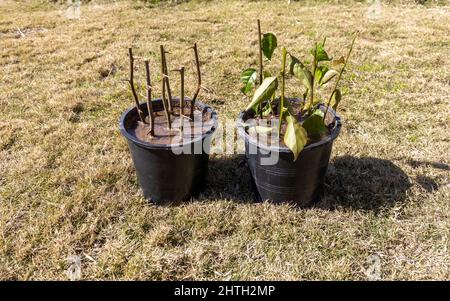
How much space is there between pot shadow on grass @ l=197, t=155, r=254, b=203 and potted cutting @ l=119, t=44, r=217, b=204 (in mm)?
108

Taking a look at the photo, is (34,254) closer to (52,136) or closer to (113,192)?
(113,192)

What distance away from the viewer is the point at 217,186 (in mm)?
2471

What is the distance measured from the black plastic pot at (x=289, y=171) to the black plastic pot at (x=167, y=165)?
27cm

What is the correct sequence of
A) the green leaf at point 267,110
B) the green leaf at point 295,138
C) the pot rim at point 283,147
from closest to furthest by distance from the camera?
1. the green leaf at point 295,138
2. the pot rim at point 283,147
3. the green leaf at point 267,110

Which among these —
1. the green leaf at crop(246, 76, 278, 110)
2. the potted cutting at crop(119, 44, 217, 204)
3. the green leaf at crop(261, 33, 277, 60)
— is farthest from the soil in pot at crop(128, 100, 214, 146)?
the green leaf at crop(261, 33, 277, 60)

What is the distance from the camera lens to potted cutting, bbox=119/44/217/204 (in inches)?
79.9

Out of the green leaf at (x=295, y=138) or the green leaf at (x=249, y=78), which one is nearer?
the green leaf at (x=295, y=138)

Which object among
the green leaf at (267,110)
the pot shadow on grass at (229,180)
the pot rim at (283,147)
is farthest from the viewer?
the pot shadow on grass at (229,180)

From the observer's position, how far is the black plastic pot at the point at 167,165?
2.03 meters

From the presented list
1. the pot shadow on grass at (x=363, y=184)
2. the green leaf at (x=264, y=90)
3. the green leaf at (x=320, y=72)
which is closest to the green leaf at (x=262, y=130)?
the green leaf at (x=264, y=90)

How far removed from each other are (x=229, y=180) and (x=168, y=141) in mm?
612

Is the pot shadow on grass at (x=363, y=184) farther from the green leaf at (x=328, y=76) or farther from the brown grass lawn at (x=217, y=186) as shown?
the green leaf at (x=328, y=76)

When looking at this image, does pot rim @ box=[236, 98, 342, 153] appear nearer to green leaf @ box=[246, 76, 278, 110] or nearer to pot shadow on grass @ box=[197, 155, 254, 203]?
green leaf @ box=[246, 76, 278, 110]

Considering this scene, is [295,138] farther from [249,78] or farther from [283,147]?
[249,78]
